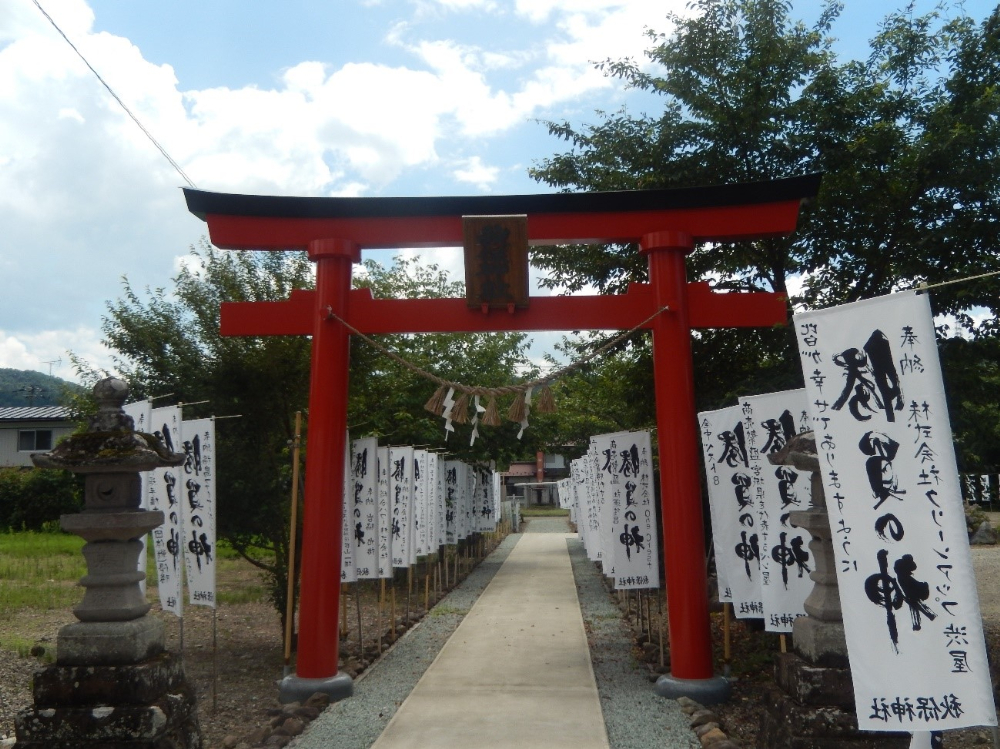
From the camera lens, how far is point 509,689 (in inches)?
298

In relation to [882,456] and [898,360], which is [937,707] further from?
[898,360]

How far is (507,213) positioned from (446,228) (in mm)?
623

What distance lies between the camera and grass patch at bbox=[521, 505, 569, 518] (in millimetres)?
51344

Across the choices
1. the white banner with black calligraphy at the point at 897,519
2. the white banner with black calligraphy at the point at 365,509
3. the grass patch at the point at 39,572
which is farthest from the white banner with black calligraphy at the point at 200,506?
the grass patch at the point at 39,572

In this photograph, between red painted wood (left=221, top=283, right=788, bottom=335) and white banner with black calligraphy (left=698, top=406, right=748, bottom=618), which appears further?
red painted wood (left=221, top=283, right=788, bottom=335)

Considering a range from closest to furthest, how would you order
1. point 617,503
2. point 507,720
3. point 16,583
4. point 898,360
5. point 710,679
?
point 898,360 < point 507,720 < point 710,679 < point 617,503 < point 16,583

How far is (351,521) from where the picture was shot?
9.63 m

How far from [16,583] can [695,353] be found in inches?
547

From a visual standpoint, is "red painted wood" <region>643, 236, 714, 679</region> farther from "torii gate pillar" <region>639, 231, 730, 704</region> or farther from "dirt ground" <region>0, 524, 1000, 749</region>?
"dirt ground" <region>0, 524, 1000, 749</region>

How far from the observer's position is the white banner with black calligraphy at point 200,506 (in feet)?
23.7

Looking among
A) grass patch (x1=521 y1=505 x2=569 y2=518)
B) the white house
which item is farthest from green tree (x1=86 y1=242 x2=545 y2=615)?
grass patch (x1=521 y1=505 x2=569 y2=518)

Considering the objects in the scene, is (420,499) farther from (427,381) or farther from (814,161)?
(814,161)

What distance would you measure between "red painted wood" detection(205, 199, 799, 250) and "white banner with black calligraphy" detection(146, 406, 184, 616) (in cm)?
184

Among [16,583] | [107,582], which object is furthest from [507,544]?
[107,582]
